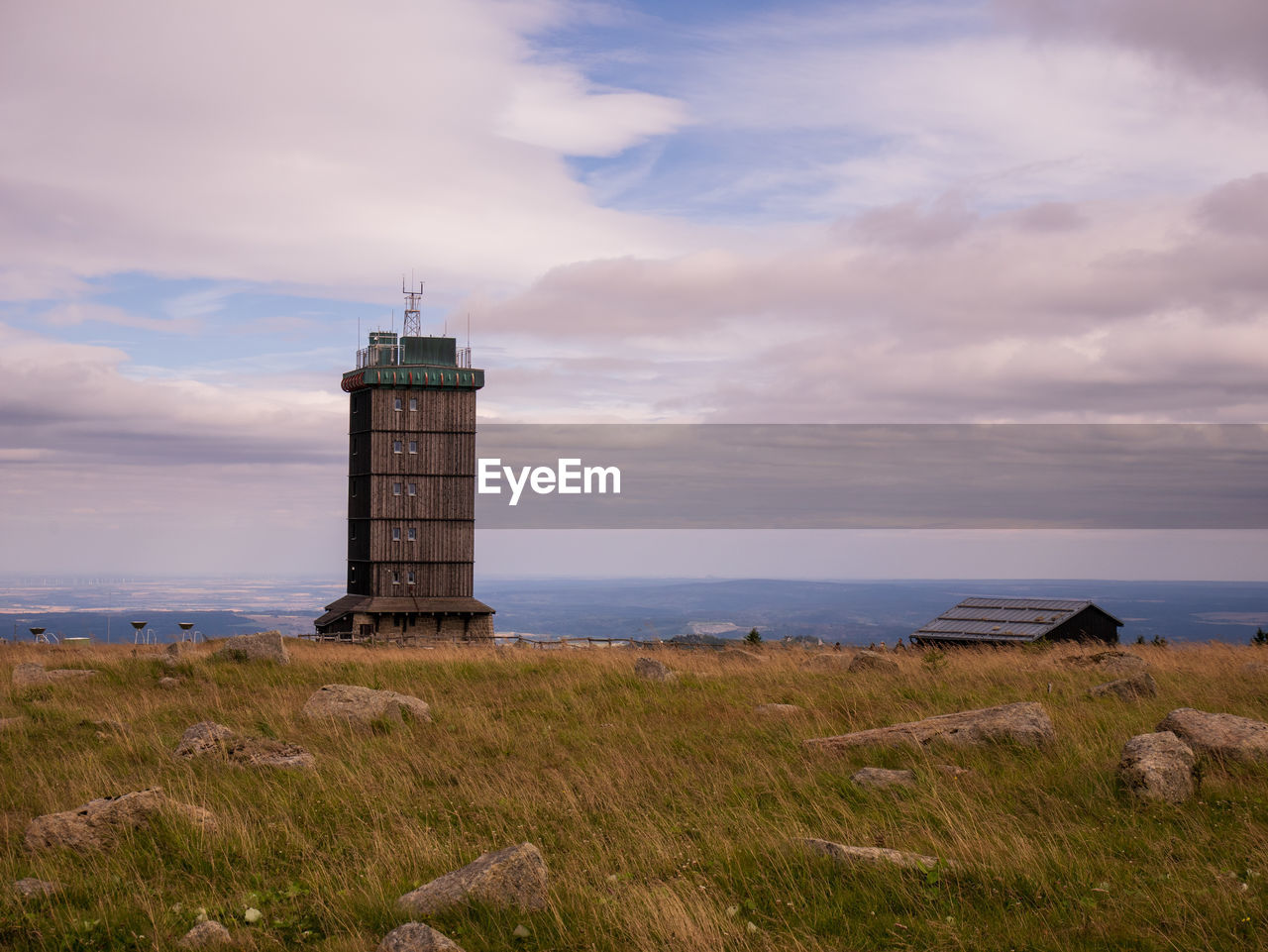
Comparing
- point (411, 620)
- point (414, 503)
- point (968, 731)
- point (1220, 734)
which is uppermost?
point (414, 503)

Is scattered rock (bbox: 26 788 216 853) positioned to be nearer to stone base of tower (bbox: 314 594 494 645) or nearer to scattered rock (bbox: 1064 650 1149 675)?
scattered rock (bbox: 1064 650 1149 675)

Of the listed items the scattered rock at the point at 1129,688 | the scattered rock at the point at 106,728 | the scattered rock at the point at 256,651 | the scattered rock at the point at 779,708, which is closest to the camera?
the scattered rock at the point at 106,728

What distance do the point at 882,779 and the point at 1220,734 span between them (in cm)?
330

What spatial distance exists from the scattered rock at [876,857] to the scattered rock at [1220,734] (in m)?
4.05

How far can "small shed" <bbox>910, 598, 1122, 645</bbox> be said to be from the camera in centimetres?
2545

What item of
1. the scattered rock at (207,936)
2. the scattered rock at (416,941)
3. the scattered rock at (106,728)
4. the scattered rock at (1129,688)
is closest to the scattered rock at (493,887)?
the scattered rock at (416,941)

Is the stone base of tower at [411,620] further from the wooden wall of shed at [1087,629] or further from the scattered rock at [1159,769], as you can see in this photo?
the scattered rock at [1159,769]

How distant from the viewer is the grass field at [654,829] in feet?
20.2

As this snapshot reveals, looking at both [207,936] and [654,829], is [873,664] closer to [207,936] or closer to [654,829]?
[654,829]

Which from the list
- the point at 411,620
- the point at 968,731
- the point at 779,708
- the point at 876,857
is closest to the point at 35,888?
the point at 876,857

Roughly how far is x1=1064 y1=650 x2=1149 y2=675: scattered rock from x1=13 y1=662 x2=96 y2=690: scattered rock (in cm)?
1683

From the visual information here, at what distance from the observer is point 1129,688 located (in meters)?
13.8

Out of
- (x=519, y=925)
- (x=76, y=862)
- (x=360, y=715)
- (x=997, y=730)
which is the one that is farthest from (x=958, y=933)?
(x=360, y=715)

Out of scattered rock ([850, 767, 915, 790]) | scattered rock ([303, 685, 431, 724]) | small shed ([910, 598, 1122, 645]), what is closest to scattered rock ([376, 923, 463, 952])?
scattered rock ([850, 767, 915, 790])
